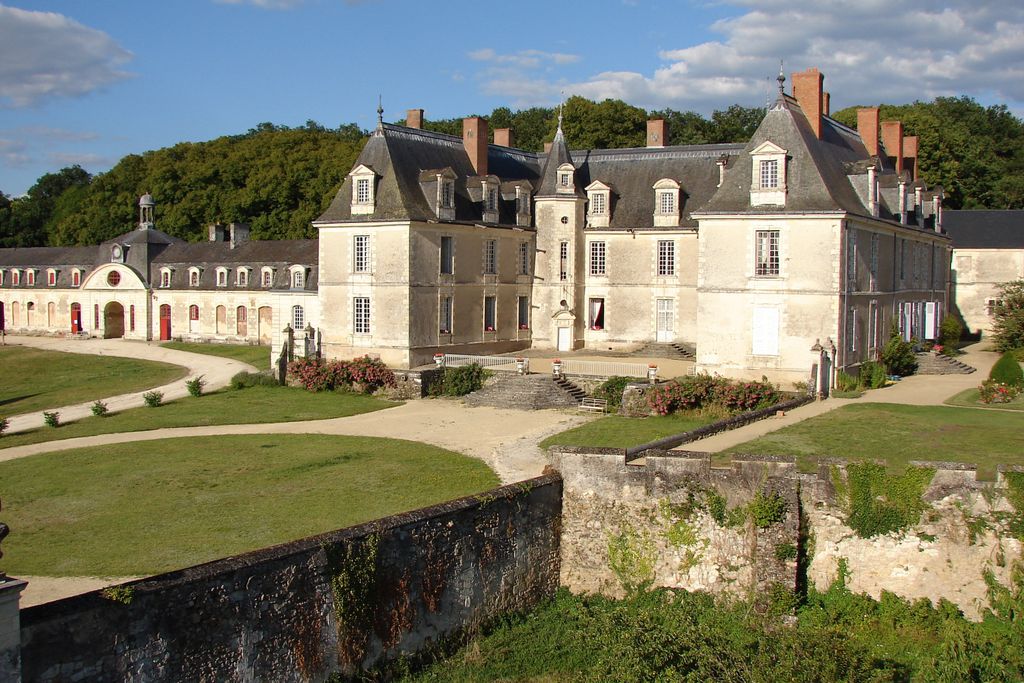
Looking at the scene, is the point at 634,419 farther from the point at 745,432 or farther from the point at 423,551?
the point at 423,551

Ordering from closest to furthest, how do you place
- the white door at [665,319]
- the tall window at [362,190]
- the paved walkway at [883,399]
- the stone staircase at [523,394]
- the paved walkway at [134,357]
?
1. the paved walkway at [883,399]
2. the stone staircase at [523,394]
3. the paved walkway at [134,357]
4. the tall window at [362,190]
5. the white door at [665,319]

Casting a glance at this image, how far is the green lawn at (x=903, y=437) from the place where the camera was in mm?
16234

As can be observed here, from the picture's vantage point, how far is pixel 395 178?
29672 mm

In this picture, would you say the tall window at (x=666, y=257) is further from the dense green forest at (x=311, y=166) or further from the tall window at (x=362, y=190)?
the dense green forest at (x=311, y=166)

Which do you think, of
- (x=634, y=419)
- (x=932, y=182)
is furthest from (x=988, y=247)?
(x=634, y=419)

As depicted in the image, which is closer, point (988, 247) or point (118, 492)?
point (118, 492)

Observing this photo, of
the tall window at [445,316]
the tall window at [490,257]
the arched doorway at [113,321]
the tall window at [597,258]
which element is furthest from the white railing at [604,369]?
the arched doorway at [113,321]

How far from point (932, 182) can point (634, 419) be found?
33332mm

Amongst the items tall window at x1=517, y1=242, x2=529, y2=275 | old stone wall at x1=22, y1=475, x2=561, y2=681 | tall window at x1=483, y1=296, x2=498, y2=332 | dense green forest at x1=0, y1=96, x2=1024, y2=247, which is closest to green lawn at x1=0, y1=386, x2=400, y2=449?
tall window at x1=483, y1=296, x2=498, y2=332

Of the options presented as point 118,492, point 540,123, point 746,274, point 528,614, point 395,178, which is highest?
point 540,123

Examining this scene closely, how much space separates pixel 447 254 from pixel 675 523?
17.7 meters

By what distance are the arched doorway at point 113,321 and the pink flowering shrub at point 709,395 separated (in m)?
32.0

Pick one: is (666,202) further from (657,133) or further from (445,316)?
(445,316)

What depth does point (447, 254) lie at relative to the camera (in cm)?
3055
